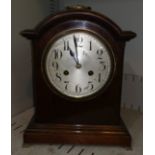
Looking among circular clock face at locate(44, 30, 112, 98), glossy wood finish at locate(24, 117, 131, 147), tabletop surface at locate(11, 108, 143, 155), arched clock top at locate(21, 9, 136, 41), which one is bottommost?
tabletop surface at locate(11, 108, 143, 155)

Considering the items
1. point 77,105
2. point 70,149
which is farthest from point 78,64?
point 70,149

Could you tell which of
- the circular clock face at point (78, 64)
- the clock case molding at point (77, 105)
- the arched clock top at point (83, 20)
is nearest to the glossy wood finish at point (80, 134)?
the clock case molding at point (77, 105)

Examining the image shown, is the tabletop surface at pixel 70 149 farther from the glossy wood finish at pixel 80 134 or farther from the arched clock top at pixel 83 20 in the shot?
the arched clock top at pixel 83 20

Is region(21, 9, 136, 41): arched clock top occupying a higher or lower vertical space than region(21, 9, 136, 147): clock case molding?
higher

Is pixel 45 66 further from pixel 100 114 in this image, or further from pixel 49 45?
pixel 100 114

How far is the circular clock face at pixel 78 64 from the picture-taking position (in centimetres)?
73

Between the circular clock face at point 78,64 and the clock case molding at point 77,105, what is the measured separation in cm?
2

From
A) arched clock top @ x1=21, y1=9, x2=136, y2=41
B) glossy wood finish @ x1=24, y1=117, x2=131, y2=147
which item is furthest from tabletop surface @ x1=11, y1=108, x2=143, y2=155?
arched clock top @ x1=21, y1=9, x2=136, y2=41

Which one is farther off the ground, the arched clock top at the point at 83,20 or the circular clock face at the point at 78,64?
the arched clock top at the point at 83,20

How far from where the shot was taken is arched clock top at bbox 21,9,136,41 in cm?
72

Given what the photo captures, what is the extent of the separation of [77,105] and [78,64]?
0.41ft

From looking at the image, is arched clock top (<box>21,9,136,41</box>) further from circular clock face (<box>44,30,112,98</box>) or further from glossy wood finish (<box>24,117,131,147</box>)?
glossy wood finish (<box>24,117,131,147</box>)
